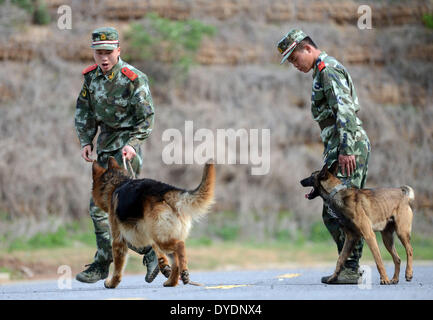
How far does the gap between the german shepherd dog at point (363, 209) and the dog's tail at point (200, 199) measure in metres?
1.26

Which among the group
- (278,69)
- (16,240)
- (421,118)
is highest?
(278,69)

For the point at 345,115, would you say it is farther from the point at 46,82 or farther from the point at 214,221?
the point at 46,82

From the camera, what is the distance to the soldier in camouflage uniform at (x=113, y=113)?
27.1 ft

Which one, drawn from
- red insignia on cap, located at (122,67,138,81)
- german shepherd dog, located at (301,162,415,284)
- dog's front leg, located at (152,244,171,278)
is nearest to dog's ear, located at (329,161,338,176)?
german shepherd dog, located at (301,162,415,284)

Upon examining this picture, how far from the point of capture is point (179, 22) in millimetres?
26641

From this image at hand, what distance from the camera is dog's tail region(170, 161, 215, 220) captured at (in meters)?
6.96

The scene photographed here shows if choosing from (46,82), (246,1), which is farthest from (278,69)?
(46,82)

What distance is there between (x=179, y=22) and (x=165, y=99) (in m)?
3.57

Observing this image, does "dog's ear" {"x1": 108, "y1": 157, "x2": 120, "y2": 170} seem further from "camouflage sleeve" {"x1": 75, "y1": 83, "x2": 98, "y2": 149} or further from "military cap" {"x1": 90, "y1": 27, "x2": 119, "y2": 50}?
"military cap" {"x1": 90, "y1": 27, "x2": 119, "y2": 50}

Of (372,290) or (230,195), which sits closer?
(372,290)

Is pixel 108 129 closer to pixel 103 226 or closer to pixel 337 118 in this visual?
pixel 103 226

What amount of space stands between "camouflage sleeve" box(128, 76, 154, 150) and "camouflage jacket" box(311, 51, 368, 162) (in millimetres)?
1953

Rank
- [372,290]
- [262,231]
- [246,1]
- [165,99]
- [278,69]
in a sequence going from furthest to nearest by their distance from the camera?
1. [246,1]
2. [278,69]
3. [165,99]
4. [262,231]
5. [372,290]

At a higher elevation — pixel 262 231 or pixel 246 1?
pixel 246 1
